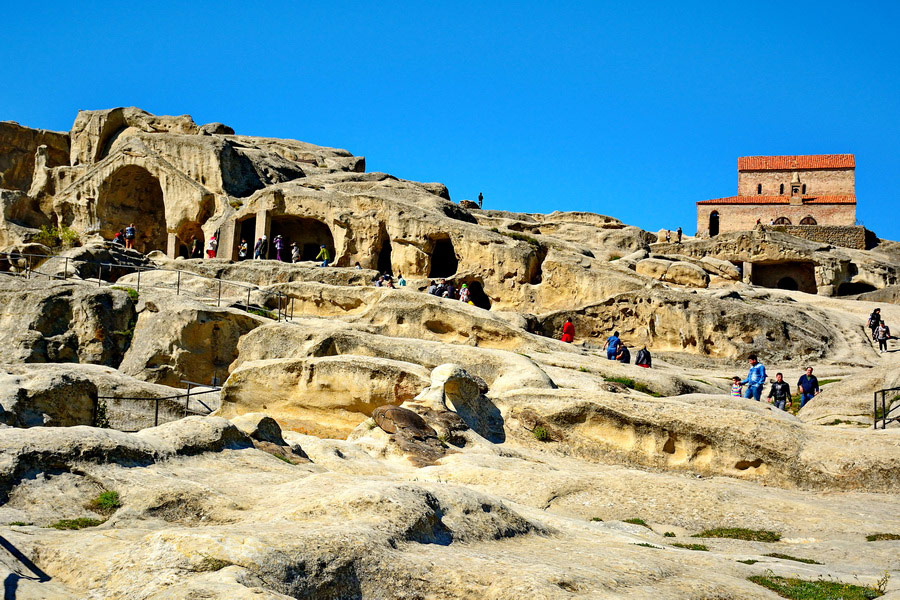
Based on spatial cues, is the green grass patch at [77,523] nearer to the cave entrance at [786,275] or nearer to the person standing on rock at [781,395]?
the person standing on rock at [781,395]

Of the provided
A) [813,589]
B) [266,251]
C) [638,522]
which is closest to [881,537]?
[638,522]

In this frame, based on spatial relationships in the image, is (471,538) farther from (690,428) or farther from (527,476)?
(690,428)

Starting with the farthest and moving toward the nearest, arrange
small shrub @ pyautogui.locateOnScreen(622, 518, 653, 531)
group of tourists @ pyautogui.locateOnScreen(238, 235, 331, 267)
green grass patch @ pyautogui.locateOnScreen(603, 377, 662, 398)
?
1. group of tourists @ pyautogui.locateOnScreen(238, 235, 331, 267)
2. green grass patch @ pyautogui.locateOnScreen(603, 377, 662, 398)
3. small shrub @ pyautogui.locateOnScreen(622, 518, 653, 531)

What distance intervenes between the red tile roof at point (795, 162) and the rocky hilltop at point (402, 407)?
2149cm

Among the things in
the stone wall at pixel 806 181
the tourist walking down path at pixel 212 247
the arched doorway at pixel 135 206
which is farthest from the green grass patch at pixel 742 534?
the stone wall at pixel 806 181

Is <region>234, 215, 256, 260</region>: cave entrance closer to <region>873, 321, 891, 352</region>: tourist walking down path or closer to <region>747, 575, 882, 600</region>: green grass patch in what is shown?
<region>873, 321, 891, 352</region>: tourist walking down path

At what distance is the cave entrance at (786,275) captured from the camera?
131 ft

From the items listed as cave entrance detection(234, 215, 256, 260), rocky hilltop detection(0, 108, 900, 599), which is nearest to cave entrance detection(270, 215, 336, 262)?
rocky hilltop detection(0, 108, 900, 599)

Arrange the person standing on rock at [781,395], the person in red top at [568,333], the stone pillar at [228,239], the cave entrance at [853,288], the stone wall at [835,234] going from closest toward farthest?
the person standing on rock at [781,395]
the person in red top at [568,333]
the stone pillar at [228,239]
the cave entrance at [853,288]
the stone wall at [835,234]

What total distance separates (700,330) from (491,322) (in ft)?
24.0

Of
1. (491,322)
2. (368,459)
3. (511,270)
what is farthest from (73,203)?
(368,459)

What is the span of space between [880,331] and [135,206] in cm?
3033

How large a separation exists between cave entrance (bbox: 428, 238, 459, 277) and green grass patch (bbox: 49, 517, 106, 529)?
27621 millimetres

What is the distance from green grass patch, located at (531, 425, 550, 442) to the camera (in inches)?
639
